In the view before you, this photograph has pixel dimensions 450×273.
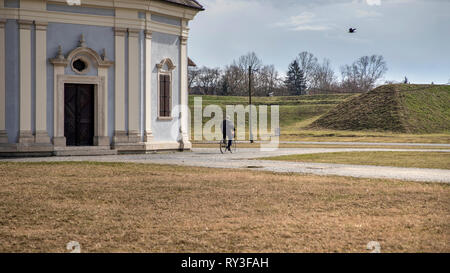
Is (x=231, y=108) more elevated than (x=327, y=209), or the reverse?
(x=231, y=108)

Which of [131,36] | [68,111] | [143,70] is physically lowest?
[68,111]

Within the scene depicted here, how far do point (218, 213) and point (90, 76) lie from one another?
1516cm

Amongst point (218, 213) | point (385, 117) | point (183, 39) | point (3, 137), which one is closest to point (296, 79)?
point (385, 117)

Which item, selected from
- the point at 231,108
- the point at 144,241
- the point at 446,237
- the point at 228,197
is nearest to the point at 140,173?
the point at 228,197

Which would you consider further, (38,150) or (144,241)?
(38,150)

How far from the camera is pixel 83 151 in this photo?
22.0 m

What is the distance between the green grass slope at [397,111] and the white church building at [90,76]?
35432mm

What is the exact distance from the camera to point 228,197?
10.5 m

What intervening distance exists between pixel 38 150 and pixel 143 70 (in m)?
5.81

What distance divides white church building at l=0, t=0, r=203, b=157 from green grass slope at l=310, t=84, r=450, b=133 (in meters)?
35.4
